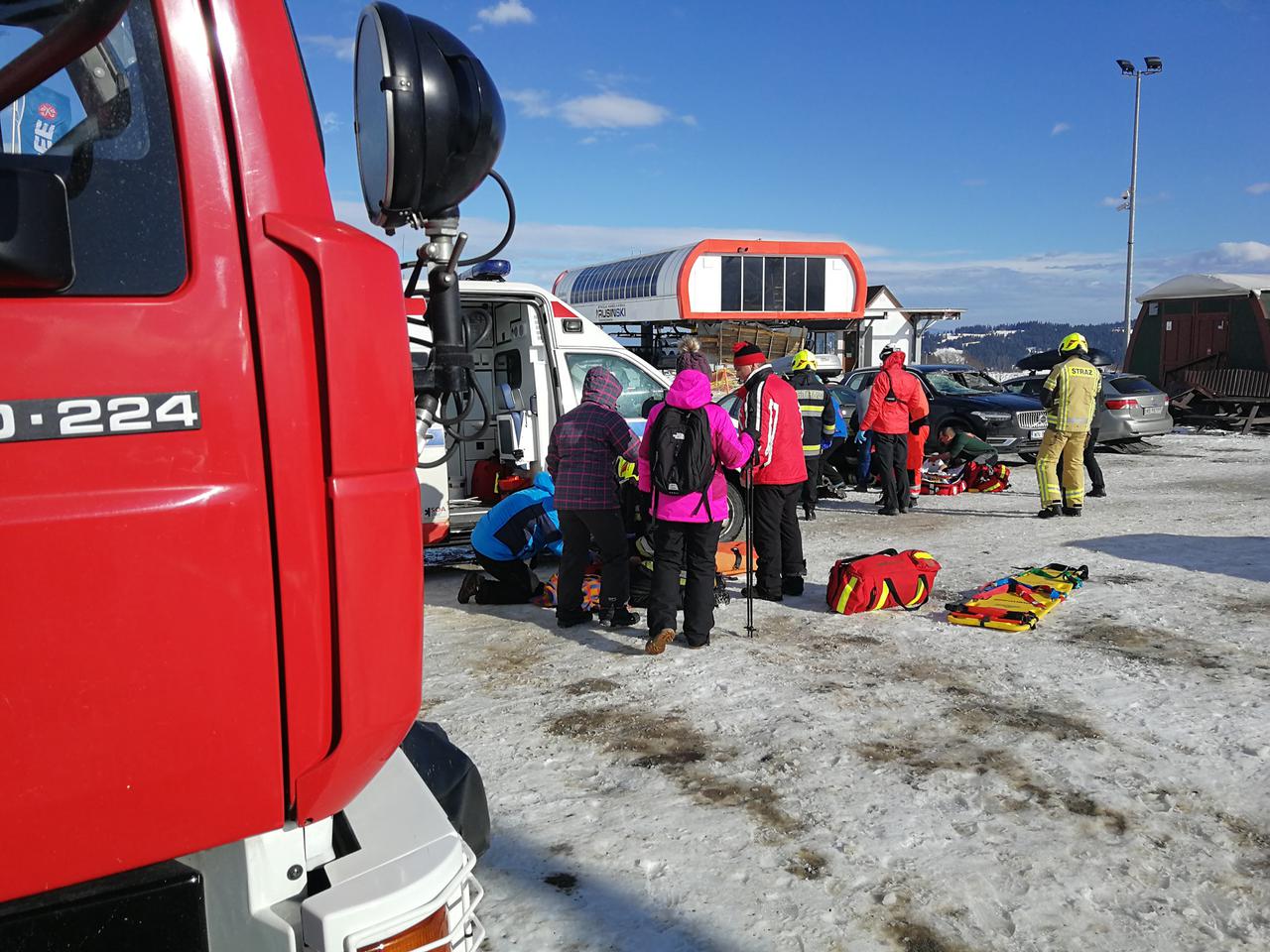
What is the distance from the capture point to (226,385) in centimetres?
152

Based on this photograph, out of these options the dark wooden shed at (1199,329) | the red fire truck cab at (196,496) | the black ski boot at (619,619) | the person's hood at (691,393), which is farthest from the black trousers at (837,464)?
the dark wooden shed at (1199,329)

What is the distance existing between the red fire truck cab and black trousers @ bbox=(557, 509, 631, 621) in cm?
423

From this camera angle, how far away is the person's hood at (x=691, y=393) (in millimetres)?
5465

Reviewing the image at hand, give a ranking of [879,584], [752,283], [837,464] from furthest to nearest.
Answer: [752,283] < [837,464] < [879,584]

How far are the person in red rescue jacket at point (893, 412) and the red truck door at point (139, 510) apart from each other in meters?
9.33

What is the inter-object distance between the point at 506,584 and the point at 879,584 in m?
2.70

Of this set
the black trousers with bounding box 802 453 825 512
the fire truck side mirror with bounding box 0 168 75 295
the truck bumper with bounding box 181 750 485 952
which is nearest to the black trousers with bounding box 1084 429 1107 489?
the black trousers with bounding box 802 453 825 512

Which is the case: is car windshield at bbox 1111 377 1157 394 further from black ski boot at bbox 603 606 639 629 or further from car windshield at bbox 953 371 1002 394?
black ski boot at bbox 603 606 639 629

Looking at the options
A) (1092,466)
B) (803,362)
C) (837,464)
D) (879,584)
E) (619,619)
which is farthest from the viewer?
(837,464)

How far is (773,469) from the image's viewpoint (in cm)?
670

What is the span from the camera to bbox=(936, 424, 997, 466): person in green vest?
41.7 feet

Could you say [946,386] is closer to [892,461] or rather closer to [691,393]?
[892,461]

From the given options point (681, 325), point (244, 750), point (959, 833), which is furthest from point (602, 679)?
point (681, 325)

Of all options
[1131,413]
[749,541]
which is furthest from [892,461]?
[1131,413]
